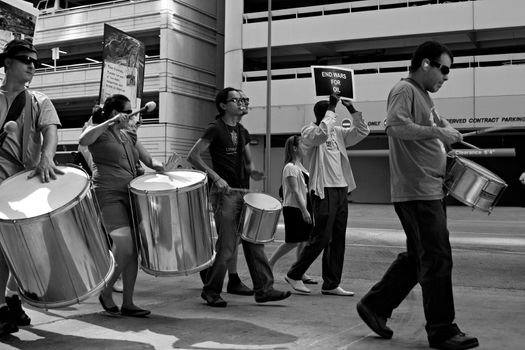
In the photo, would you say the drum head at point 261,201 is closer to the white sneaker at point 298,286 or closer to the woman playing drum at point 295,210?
the white sneaker at point 298,286

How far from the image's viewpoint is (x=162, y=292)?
6.86 m

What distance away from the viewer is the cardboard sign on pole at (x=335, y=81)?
865 cm

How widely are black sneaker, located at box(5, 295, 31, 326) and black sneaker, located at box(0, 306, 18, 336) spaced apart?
1.01ft

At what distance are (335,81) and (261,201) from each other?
2.87 m

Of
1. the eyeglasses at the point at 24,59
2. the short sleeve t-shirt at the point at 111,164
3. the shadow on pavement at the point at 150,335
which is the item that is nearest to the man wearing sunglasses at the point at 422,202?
the shadow on pavement at the point at 150,335

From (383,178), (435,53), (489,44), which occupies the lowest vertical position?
(383,178)

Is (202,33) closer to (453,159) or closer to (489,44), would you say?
(489,44)

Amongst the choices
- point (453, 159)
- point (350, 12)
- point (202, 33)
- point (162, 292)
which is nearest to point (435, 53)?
point (453, 159)

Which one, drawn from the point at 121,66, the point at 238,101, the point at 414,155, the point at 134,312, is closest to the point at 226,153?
the point at 238,101

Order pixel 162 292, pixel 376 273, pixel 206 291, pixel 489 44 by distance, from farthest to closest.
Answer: pixel 489 44, pixel 376 273, pixel 162 292, pixel 206 291

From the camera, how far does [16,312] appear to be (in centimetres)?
495

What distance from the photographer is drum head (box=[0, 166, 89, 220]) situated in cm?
379

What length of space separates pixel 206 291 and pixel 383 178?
28.8 metres

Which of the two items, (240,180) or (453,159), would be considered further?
(240,180)
